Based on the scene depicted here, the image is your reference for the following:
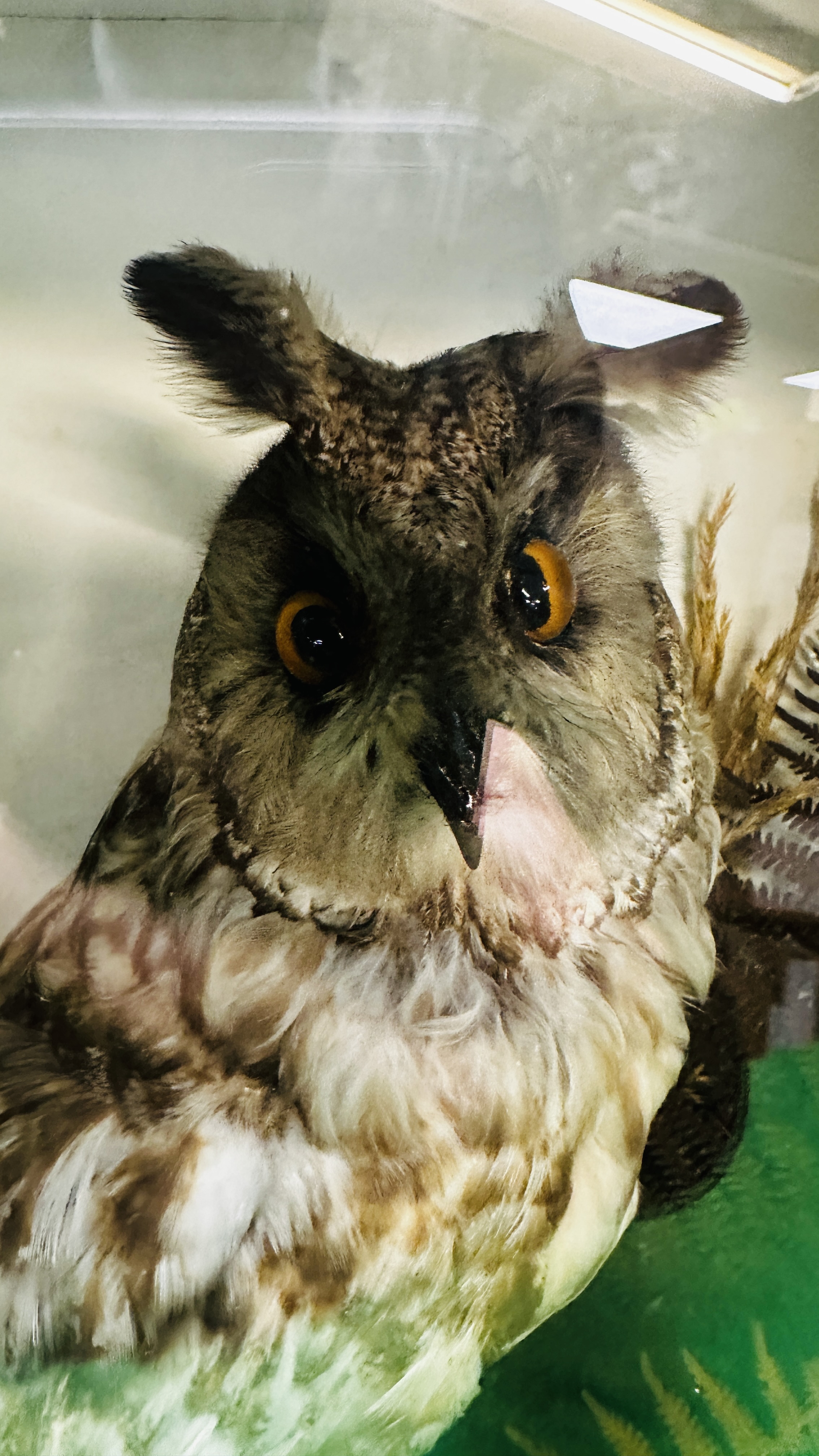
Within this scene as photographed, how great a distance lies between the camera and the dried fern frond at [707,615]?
2.76ft

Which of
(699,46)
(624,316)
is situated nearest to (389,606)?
(624,316)

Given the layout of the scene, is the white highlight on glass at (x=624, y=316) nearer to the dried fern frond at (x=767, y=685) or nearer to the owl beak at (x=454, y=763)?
the dried fern frond at (x=767, y=685)

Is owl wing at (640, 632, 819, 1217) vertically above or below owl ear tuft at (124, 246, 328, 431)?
below

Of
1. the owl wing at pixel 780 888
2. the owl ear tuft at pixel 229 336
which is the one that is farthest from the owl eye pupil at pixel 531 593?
the owl wing at pixel 780 888

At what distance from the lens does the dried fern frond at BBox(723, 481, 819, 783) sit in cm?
88

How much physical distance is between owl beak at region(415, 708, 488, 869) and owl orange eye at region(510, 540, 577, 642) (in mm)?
100

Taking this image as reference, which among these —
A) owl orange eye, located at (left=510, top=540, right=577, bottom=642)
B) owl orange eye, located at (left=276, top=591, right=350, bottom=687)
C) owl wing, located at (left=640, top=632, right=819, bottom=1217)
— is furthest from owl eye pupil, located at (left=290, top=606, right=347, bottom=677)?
owl wing, located at (left=640, top=632, right=819, bottom=1217)

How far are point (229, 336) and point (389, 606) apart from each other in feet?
→ 0.83

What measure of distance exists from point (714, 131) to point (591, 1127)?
93cm

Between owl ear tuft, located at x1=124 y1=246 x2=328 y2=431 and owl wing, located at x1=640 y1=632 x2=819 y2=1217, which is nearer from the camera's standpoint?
owl ear tuft, located at x1=124 y1=246 x2=328 y2=431

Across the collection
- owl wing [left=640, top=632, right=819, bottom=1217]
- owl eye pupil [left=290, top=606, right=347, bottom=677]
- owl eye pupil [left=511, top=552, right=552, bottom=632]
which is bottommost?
owl wing [left=640, top=632, right=819, bottom=1217]

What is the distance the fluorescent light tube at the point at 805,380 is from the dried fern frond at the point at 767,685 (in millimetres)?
95

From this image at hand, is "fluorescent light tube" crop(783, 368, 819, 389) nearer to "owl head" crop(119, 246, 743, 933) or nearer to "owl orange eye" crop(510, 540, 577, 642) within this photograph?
"owl head" crop(119, 246, 743, 933)

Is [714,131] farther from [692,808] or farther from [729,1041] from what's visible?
[729,1041]
